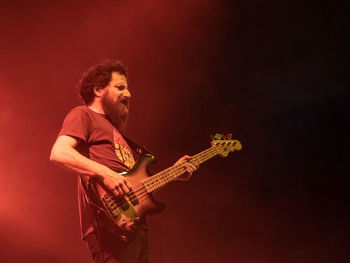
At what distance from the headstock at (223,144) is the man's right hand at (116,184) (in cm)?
143

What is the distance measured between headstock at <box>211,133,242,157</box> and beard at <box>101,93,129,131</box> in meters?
1.00

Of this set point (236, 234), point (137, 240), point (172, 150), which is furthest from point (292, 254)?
point (137, 240)

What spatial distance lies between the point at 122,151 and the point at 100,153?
0.59ft

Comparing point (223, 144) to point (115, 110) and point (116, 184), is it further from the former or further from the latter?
point (116, 184)

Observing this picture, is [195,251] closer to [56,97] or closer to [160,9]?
[56,97]

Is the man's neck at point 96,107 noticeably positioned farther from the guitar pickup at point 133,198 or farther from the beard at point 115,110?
the guitar pickup at point 133,198

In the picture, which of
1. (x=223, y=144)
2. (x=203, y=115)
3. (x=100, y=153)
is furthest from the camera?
(x=203, y=115)

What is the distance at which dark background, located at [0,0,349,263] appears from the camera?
145 inches

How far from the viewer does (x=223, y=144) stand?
3.20 m

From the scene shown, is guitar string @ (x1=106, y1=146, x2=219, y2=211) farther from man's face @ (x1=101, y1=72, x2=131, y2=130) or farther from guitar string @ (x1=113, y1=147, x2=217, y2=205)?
man's face @ (x1=101, y1=72, x2=131, y2=130)

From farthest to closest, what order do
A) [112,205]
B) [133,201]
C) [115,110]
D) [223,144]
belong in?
[223,144] → [115,110] → [133,201] → [112,205]

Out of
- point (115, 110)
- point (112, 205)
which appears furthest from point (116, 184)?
point (115, 110)

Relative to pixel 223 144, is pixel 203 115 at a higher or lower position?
higher

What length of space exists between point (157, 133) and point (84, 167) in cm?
258
